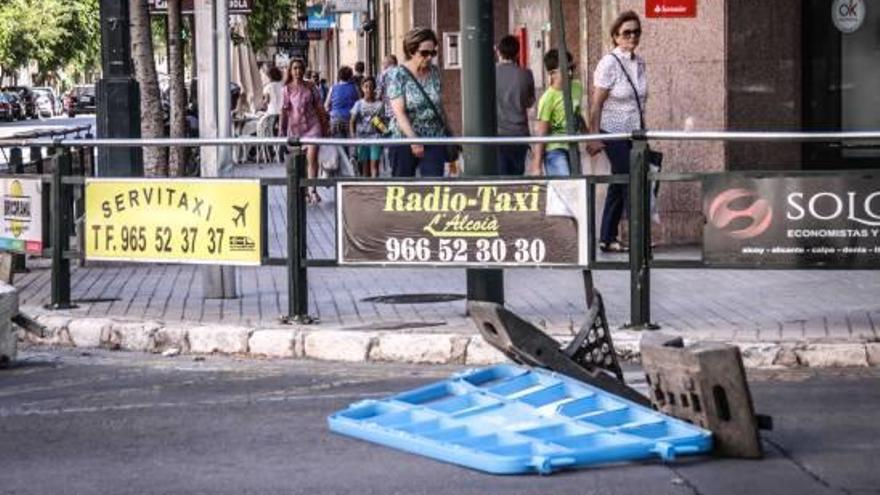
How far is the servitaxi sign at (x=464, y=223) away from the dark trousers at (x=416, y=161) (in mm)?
1871

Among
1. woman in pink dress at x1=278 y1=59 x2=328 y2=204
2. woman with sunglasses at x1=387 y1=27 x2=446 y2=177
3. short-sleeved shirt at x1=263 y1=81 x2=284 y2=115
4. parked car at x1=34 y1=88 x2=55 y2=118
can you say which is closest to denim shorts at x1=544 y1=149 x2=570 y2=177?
woman with sunglasses at x1=387 y1=27 x2=446 y2=177

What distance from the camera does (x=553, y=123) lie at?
53.7 feet

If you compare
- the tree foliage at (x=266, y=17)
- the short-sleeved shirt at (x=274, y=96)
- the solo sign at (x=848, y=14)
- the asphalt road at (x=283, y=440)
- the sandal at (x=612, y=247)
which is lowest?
the asphalt road at (x=283, y=440)

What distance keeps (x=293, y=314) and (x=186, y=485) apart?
14.6ft

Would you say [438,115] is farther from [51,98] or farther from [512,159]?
[51,98]

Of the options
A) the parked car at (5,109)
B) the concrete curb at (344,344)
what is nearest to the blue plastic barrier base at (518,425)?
the concrete curb at (344,344)

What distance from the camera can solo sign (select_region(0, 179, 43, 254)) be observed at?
12.6 metres

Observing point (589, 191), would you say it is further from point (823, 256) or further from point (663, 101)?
point (663, 101)

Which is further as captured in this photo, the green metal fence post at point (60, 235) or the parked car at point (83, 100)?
the parked car at point (83, 100)

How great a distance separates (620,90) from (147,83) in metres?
6.38

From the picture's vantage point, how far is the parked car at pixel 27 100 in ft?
310

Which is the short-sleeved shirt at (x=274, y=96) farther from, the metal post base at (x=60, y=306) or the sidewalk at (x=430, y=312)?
the metal post base at (x=60, y=306)

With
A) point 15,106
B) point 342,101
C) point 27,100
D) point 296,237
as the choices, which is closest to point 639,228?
point 296,237

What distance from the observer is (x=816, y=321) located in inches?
441
